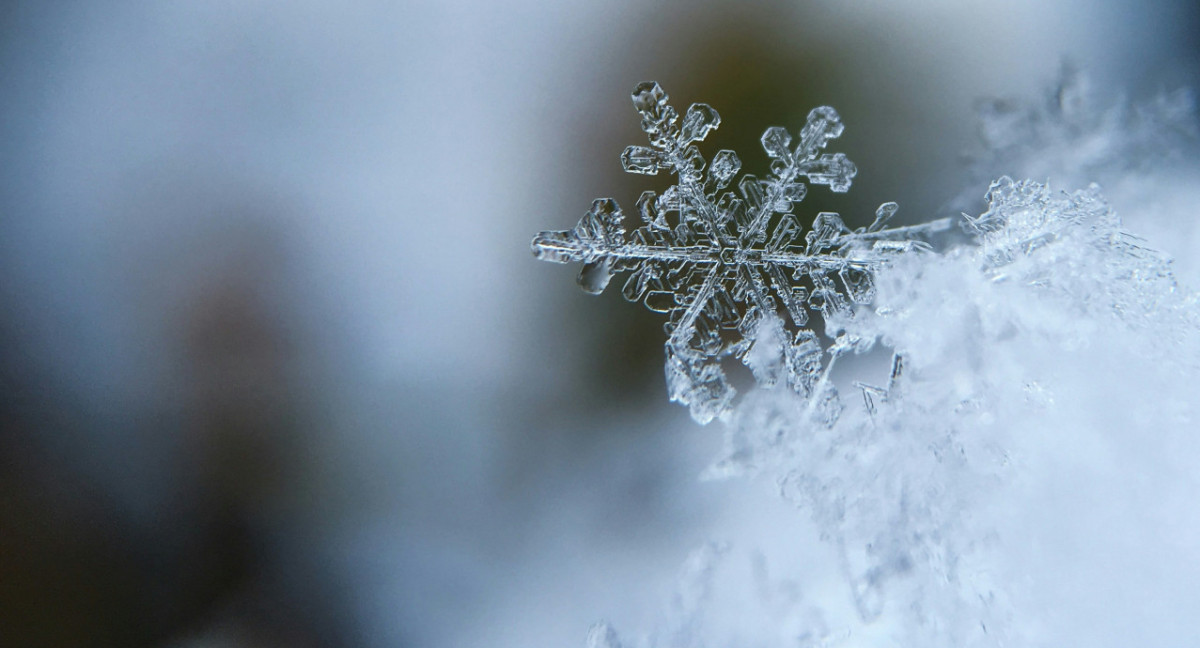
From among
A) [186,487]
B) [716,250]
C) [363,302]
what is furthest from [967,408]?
[186,487]

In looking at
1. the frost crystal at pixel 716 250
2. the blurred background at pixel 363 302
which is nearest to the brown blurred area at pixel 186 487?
the blurred background at pixel 363 302

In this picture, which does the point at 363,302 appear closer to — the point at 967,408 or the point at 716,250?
the point at 716,250

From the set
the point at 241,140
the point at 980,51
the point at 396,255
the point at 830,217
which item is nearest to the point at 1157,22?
the point at 980,51

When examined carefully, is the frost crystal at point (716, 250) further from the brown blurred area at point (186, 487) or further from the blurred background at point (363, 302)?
the brown blurred area at point (186, 487)

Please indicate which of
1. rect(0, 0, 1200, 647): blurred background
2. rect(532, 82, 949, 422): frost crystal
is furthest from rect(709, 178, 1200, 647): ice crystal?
rect(0, 0, 1200, 647): blurred background

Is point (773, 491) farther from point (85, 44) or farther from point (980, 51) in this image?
point (85, 44)

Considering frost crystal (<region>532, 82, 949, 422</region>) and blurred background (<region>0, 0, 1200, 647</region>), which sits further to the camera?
blurred background (<region>0, 0, 1200, 647</region>)

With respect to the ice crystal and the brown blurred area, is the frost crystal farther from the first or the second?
the brown blurred area
